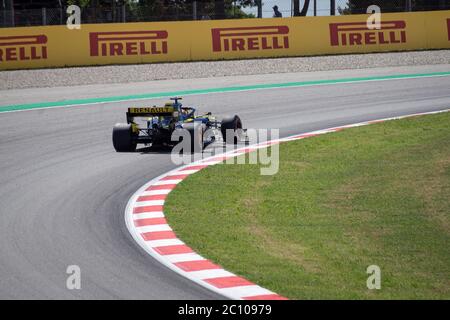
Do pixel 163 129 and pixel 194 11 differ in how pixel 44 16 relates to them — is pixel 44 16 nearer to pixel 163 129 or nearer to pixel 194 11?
pixel 194 11

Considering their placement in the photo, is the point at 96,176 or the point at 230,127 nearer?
→ the point at 96,176

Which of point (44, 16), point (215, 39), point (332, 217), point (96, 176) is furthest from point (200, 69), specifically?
point (332, 217)

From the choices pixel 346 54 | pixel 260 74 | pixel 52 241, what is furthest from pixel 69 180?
pixel 346 54

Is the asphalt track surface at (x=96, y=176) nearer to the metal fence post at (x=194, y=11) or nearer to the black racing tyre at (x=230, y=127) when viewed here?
the black racing tyre at (x=230, y=127)

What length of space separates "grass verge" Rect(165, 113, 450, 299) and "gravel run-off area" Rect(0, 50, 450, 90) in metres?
11.0

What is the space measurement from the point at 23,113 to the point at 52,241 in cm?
1172

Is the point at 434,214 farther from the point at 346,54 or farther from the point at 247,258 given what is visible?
the point at 346,54

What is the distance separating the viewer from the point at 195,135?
15773 millimetres

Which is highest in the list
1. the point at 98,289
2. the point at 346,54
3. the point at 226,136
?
the point at 346,54

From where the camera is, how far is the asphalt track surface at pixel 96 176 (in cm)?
867

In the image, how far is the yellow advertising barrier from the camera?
27766 millimetres

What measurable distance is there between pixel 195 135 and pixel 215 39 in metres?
13.4

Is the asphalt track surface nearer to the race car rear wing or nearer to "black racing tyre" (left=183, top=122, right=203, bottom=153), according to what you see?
"black racing tyre" (left=183, top=122, right=203, bottom=153)

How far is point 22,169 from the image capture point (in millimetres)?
14844
